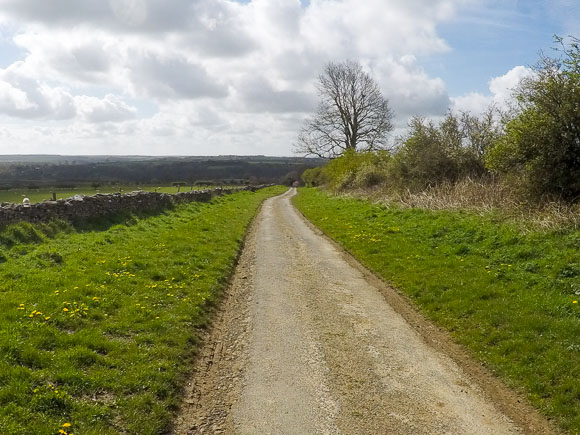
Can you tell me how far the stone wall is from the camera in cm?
1416

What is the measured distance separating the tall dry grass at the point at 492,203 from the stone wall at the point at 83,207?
518 inches

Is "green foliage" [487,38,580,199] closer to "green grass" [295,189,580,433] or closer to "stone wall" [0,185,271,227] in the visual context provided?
"green grass" [295,189,580,433]

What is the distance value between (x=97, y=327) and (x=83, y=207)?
11831mm

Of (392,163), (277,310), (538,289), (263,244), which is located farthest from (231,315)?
(392,163)

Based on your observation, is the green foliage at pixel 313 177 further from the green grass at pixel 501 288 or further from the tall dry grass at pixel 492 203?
the green grass at pixel 501 288

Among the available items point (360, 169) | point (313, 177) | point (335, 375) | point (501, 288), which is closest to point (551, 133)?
point (501, 288)

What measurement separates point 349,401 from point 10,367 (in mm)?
4412

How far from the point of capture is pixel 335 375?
6156 millimetres

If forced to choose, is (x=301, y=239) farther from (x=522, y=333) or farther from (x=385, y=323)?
(x=522, y=333)

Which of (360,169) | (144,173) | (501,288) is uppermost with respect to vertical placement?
(144,173)

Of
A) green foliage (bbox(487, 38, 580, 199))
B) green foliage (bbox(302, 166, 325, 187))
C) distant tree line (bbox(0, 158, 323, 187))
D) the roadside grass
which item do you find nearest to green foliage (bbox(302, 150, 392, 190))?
green foliage (bbox(487, 38, 580, 199))

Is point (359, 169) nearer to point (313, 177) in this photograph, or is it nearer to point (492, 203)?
point (492, 203)

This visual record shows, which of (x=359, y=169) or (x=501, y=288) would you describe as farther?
(x=359, y=169)

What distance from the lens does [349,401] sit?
5500mm
